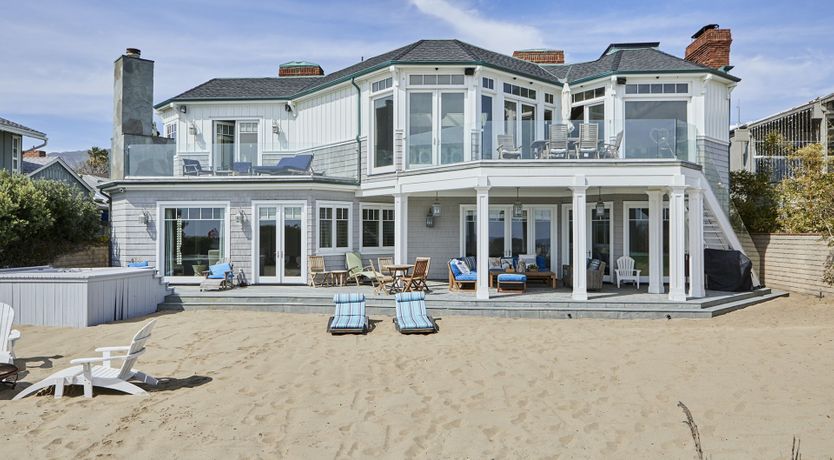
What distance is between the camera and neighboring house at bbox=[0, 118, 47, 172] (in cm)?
1815

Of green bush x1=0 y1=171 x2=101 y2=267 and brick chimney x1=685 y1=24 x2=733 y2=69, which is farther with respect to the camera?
brick chimney x1=685 y1=24 x2=733 y2=69

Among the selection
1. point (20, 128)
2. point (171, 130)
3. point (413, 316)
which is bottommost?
point (413, 316)

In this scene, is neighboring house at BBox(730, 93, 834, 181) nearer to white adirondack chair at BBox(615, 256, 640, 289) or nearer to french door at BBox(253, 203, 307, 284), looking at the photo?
white adirondack chair at BBox(615, 256, 640, 289)

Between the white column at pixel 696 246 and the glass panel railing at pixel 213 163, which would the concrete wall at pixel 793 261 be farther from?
the glass panel railing at pixel 213 163

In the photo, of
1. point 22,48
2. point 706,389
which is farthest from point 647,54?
point 22,48

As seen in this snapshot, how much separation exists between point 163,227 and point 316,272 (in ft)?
15.2

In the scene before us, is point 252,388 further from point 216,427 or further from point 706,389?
point 706,389

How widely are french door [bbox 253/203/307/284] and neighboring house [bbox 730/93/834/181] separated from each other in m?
16.6

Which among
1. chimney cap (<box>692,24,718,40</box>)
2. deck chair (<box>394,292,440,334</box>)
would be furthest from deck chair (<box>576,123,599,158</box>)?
chimney cap (<box>692,24,718,40</box>)

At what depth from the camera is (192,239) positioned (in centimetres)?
1448

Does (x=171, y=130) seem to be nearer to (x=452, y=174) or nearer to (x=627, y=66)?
(x=452, y=174)

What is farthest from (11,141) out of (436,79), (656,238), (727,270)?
(727,270)

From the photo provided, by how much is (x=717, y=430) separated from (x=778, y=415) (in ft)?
3.02

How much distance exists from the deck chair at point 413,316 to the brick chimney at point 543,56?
12.0 m
